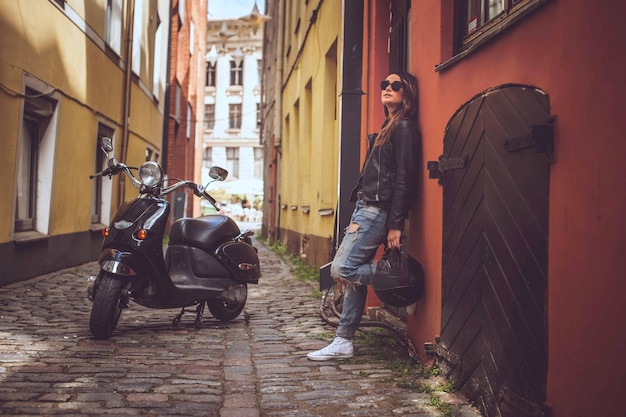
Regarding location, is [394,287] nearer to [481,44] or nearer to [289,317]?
[481,44]

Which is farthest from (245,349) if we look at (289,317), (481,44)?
(481,44)

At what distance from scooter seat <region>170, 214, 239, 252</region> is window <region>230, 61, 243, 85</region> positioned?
158 feet

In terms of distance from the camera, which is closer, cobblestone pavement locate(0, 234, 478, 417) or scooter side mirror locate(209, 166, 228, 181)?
cobblestone pavement locate(0, 234, 478, 417)

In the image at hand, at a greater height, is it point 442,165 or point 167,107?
point 167,107

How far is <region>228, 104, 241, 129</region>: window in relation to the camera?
5309 centimetres

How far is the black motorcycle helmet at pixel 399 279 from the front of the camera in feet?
14.9

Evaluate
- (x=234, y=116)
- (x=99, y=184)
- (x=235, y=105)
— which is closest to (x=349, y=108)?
(x=99, y=184)

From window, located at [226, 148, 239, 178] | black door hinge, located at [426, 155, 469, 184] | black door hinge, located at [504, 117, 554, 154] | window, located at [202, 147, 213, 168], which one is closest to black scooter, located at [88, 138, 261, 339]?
black door hinge, located at [426, 155, 469, 184]

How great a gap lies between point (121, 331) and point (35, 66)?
443cm

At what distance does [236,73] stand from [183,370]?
50574 mm

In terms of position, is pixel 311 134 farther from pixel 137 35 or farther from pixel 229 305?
pixel 229 305

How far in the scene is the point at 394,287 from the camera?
455 cm

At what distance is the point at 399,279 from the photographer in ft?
14.9

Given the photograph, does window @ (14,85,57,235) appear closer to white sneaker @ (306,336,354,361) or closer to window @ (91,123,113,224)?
window @ (91,123,113,224)
